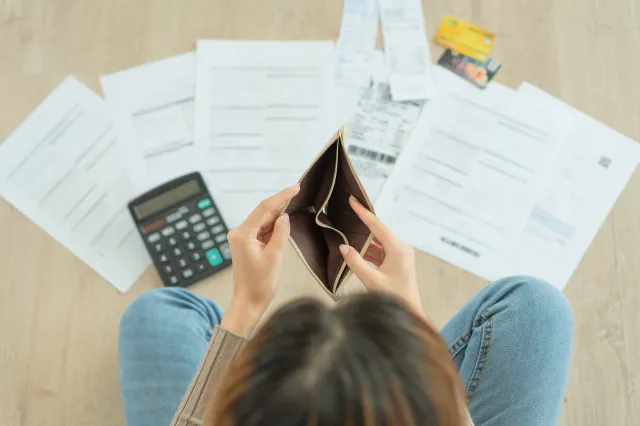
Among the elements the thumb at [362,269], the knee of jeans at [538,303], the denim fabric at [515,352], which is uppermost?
the thumb at [362,269]

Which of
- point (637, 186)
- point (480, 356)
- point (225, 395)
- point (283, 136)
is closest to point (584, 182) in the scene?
point (637, 186)

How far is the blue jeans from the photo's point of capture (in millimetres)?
621

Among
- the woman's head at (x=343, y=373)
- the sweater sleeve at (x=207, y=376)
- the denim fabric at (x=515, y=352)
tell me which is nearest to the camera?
the woman's head at (x=343, y=373)

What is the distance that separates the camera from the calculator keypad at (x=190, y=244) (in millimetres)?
750

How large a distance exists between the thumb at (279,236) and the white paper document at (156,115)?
0.27 m

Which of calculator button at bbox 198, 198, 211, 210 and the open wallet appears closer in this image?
the open wallet

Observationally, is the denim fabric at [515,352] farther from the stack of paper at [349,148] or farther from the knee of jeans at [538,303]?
the stack of paper at [349,148]

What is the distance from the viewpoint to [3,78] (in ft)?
2.64

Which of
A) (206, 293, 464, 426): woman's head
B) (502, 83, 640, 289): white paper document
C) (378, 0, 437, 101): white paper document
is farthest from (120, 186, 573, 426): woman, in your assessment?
(378, 0, 437, 101): white paper document

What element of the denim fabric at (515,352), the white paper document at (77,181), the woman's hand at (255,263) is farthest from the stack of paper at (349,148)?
the woman's hand at (255,263)

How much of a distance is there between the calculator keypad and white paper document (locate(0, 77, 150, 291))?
4 cm

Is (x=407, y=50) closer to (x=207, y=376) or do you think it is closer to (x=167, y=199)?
(x=167, y=199)

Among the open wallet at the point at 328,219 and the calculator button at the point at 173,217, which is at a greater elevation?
the open wallet at the point at 328,219

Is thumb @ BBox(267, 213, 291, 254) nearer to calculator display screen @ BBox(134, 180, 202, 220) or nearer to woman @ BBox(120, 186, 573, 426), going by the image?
woman @ BBox(120, 186, 573, 426)
